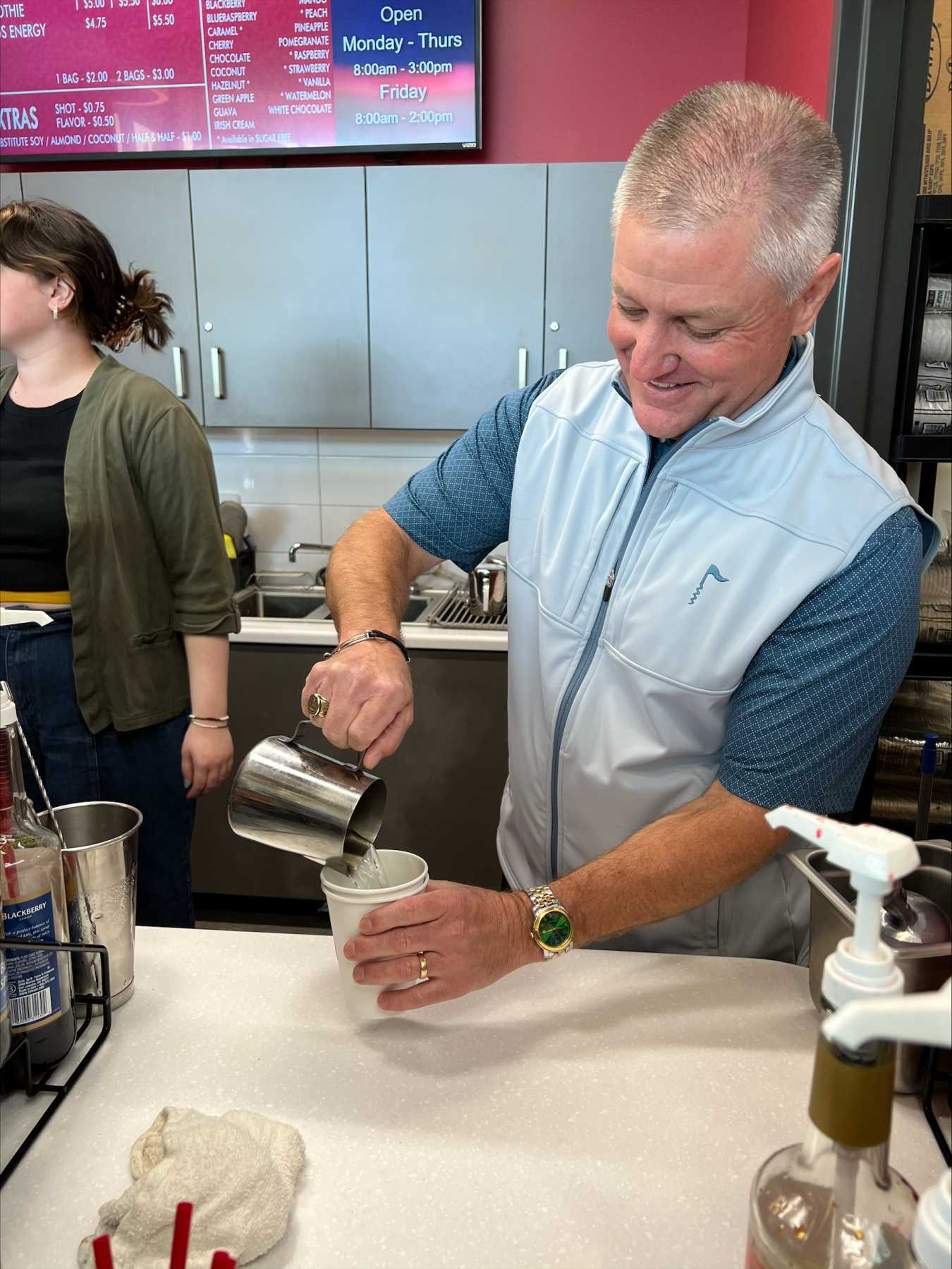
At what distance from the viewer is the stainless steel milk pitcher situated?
0.88 metres

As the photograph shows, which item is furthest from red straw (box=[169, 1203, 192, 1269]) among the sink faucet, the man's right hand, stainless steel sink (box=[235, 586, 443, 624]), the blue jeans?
the sink faucet

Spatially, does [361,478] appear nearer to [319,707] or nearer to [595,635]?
[595,635]

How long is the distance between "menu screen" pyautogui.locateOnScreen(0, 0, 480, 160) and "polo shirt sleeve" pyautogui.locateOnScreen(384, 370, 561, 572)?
1.77 m

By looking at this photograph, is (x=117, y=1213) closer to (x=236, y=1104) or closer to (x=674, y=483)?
(x=236, y=1104)

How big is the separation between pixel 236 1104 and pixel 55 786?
1149mm

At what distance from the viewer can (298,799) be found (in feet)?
Result: 2.89

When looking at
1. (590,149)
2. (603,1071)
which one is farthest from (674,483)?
(590,149)

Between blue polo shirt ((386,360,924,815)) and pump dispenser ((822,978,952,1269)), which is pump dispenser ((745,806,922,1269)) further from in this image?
blue polo shirt ((386,360,924,815))

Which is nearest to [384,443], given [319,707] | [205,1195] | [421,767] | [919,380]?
[421,767]

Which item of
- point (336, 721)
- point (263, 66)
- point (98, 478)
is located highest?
point (263, 66)

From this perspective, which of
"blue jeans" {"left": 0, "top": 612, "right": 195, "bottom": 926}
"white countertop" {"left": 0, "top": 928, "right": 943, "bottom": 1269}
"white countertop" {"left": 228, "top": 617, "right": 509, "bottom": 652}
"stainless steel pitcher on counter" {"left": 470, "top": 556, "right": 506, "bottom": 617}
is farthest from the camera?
"stainless steel pitcher on counter" {"left": 470, "top": 556, "right": 506, "bottom": 617}

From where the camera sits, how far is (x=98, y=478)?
5.65 feet

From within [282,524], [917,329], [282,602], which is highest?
[917,329]

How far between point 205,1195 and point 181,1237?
106mm
